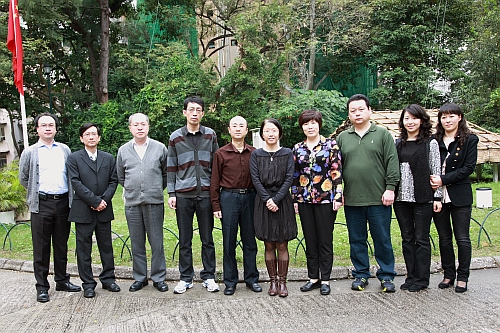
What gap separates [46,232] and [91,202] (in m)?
0.65

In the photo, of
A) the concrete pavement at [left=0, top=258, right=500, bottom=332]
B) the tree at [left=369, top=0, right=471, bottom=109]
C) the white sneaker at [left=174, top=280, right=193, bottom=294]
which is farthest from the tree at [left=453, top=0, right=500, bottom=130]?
the white sneaker at [left=174, top=280, right=193, bottom=294]

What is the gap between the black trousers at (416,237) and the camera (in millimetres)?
5246

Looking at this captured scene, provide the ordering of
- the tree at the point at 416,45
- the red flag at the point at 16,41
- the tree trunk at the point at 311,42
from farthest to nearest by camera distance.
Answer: the tree at the point at 416,45 < the tree trunk at the point at 311,42 < the red flag at the point at 16,41

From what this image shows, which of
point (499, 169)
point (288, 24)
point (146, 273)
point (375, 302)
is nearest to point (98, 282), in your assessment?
point (146, 273)

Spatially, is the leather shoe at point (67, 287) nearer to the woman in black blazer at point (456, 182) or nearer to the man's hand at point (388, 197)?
the man's hand at point (388, 197)

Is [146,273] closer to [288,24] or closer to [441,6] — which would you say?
[288,24]

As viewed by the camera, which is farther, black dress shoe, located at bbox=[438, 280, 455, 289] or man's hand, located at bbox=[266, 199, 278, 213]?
black dress shoe, located at bbox=[438, 280, 455, 289]

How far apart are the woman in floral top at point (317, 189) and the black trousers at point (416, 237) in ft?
Result: 2.56

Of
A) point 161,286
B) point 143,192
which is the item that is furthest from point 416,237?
point 143,192

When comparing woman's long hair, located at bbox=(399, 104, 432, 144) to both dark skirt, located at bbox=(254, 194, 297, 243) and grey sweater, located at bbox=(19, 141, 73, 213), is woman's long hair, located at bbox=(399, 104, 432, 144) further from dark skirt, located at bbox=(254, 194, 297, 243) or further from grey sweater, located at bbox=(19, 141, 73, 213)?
grey sweater, located at bbox=(19, 141, 73, 213)

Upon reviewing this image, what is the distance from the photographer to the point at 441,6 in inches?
842

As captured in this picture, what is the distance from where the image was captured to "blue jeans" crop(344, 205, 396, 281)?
5336 mm

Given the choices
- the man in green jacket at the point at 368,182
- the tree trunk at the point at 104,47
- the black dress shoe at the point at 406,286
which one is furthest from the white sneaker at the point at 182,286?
the tree trunk at the point at 104,47

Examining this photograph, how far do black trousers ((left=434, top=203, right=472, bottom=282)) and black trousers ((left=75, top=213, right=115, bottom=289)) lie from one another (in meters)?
3.74
